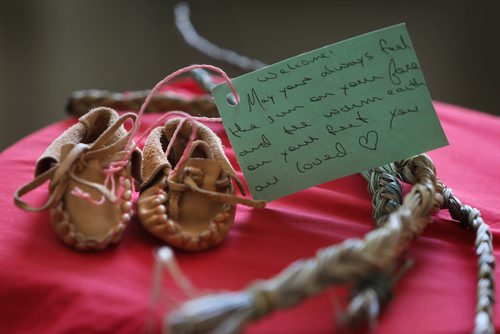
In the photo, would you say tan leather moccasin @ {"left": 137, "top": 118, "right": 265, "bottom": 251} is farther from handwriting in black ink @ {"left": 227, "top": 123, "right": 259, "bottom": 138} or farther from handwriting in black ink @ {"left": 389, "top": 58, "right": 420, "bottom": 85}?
handwriting in black ink @ {"left": 389, "top": 58, "right": 420, "bottom": 85}

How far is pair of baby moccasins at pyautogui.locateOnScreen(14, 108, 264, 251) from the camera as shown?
596mm

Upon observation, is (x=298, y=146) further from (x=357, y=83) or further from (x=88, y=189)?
(x=88, y=189)

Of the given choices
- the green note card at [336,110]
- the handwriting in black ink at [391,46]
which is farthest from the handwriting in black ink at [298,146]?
the handwriting in black ink at [391,46]

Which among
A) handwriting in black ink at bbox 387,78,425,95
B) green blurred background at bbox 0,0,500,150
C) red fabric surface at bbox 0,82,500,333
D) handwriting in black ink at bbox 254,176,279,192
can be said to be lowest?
green blurred background at bbox 0,0,500,150

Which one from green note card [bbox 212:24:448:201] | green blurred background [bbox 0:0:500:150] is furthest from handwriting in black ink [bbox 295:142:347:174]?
green blurred background [bbox 0:0:500:150]

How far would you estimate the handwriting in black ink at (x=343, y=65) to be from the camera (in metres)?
0.66

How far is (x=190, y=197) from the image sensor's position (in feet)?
2.08

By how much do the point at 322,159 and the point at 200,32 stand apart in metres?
1.65

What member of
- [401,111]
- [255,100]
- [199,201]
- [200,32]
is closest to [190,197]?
[199,201]

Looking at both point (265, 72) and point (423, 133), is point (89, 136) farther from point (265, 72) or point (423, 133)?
point (423, 133)

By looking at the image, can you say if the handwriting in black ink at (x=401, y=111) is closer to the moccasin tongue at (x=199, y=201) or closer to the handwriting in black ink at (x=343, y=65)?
the handwriting in black ink at (x=343, y=65)

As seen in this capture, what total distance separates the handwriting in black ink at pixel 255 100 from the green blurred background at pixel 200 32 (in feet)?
4.65

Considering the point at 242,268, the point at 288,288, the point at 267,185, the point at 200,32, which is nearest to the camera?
the point at 288,288

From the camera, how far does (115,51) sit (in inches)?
87.4
